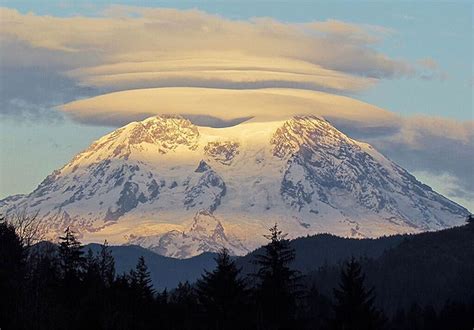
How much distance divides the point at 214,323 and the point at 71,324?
746 centimetres

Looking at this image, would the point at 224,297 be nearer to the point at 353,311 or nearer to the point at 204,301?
the point at 204,301

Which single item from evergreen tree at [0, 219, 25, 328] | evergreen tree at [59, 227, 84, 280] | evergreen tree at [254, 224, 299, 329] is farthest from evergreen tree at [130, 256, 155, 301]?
evergreen tree at [254, 224, 299, 329]

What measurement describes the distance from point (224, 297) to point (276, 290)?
4.53 meters

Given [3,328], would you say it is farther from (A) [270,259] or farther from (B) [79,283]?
(B) [79,283]

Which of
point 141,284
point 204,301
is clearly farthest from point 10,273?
point 141,284

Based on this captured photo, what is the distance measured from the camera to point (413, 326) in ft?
520

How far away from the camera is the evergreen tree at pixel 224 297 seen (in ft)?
233

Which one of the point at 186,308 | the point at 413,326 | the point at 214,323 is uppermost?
the point at 214,323

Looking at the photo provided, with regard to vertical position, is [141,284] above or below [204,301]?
below

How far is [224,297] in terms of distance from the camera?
71.7 metres

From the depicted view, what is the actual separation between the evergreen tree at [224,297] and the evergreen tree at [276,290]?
2.54 m

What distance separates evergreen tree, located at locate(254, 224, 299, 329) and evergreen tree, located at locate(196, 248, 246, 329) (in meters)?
2.54

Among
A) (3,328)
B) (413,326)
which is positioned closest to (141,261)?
(3,328)

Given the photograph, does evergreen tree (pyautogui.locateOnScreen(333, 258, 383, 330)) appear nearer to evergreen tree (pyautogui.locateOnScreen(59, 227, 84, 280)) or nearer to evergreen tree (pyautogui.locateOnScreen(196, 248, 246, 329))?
evergreen tree (pyautogui.locateOnScreen(196, 248, 246, 329))
